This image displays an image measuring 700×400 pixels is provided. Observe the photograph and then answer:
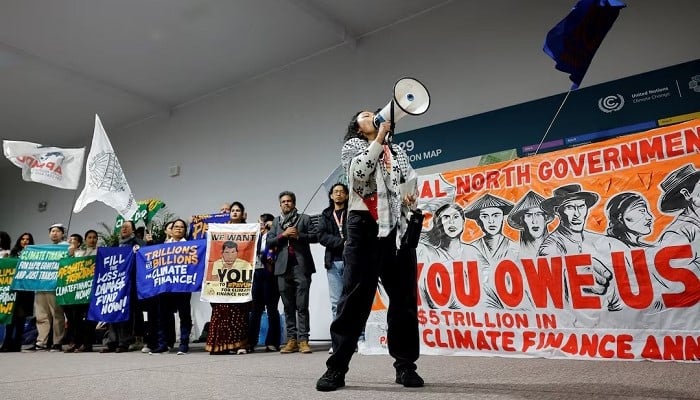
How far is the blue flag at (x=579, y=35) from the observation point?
282 cm

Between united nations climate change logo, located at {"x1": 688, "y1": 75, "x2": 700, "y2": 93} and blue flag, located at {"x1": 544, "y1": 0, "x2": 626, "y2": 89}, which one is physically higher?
united nations climate change logo, located at {"x1": 688, "y1": 75, "x2": 700, "y2": 93}

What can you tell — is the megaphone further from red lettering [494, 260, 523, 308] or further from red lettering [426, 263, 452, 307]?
red lettering [426, 263, 452, 307]

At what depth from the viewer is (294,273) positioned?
4746 millimetres

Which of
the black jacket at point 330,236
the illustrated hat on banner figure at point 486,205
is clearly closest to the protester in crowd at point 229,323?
the black jacket at point 330,236

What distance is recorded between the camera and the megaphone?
2137 millimetres

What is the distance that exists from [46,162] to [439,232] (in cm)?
512

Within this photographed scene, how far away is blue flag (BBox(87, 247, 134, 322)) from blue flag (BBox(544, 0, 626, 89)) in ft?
15.0

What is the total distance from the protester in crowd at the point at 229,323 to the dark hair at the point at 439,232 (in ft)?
6.19

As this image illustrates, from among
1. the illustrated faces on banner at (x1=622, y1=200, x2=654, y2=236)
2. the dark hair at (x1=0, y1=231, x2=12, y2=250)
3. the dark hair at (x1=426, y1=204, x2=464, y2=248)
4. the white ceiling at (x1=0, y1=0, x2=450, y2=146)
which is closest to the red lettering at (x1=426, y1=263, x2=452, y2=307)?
the dark hair at (x1=426, y1=204, x2=464, y2=248)

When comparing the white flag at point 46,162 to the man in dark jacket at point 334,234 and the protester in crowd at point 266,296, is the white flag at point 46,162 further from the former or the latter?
the man in dark jacket at point 334,234

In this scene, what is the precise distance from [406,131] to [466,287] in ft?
9.78

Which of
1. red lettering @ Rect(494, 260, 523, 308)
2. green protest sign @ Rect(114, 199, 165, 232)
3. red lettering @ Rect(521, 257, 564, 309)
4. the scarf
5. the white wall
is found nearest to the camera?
Answer: red lettering @ Rect(521, 257, 564, 309)

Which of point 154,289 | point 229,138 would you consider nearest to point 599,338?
point 154,289

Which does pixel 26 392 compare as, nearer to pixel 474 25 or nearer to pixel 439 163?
pixel 439 163
